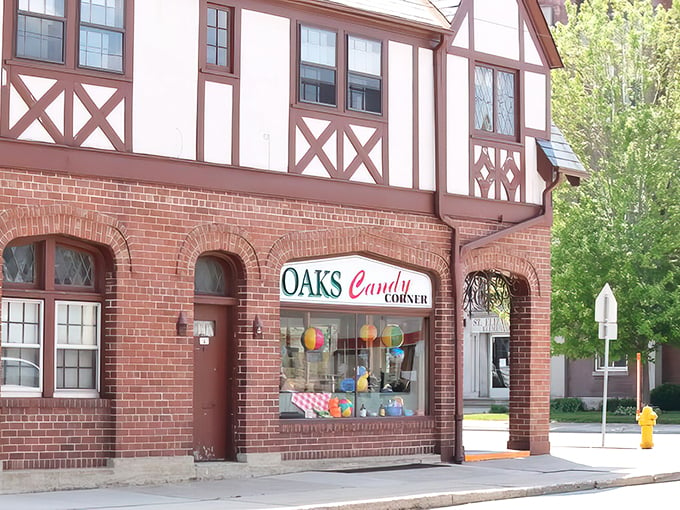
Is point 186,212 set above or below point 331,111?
below

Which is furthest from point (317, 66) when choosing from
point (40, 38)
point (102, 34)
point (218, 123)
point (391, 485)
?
point (391, 485)

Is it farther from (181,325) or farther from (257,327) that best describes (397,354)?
(181,325)

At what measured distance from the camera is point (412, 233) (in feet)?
68.4

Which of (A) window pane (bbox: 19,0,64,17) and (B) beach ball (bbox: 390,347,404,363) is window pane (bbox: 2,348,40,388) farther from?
(B) beach ball (bbox: 390,347,404,363)

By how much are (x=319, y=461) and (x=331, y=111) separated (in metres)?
5.24

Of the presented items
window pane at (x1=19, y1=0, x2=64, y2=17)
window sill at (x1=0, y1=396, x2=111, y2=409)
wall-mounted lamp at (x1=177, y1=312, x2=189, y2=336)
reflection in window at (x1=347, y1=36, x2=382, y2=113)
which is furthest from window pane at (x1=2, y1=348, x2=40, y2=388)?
reflection in window at (x1=347, y1=36, x2=382, y2=113)

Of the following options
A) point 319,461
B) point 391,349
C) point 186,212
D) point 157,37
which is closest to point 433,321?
point 391,349

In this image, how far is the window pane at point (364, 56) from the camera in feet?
66.1

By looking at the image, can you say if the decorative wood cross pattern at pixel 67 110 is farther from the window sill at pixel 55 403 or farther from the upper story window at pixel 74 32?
the window sill at pixel 55 403

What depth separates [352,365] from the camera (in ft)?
67.4

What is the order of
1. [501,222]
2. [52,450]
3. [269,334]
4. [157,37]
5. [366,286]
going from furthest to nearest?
[501,222], [366,286], [269,334], [157,37], [52,450]

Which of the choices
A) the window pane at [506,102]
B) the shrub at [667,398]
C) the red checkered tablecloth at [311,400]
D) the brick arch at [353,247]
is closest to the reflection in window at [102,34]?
the brick arch at [353,247]

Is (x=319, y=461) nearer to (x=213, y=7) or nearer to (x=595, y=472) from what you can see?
(x=595, y=472)

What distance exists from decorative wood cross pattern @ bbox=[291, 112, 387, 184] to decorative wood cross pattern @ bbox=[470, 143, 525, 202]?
82.4 inches
